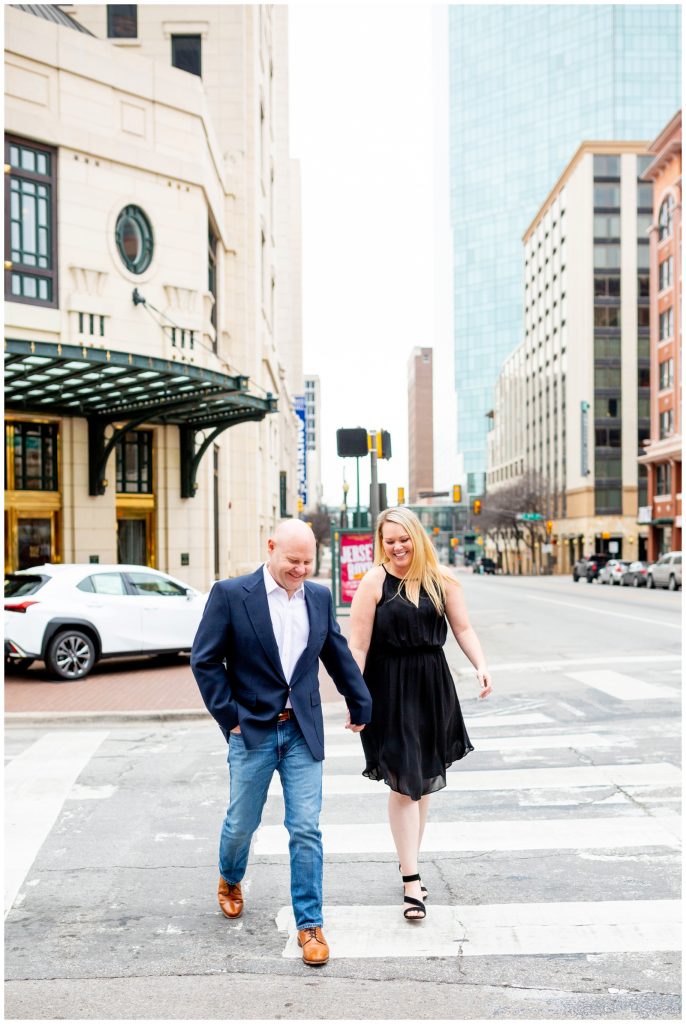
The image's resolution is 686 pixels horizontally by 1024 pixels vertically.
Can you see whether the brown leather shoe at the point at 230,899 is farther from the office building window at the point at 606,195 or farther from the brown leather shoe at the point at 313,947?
the office building window at the point at 606,195

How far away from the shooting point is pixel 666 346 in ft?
188

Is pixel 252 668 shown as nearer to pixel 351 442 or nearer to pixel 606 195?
pixel 351 442

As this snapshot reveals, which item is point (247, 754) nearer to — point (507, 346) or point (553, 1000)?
point (553, 1000)

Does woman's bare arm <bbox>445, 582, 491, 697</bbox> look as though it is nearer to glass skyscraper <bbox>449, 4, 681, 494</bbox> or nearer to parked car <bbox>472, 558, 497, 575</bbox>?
parked car <bbox>472, 558, 497, 575</bbox>

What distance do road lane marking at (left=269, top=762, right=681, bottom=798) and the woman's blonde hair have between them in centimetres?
267

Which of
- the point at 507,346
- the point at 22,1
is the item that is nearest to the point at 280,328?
the point at 22,1

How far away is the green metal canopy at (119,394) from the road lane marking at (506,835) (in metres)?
11.3

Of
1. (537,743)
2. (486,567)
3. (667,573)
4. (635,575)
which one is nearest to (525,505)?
(486,567)

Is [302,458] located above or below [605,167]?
below

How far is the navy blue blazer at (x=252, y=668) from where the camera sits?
4094mm

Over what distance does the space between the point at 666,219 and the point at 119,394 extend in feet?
156

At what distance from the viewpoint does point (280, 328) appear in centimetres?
7519

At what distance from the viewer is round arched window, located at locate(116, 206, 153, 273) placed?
22.2 m

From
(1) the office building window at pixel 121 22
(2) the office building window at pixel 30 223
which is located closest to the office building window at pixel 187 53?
(1) the office building window at pixel 121 22
